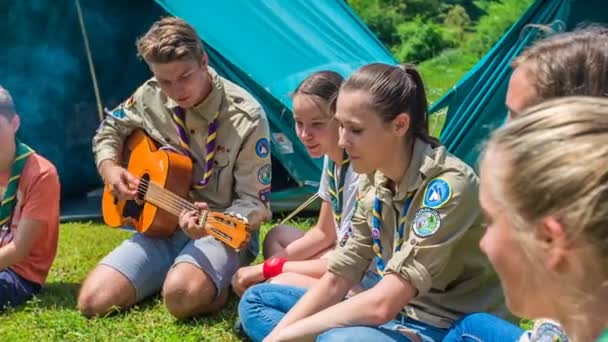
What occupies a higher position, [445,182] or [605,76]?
[605,76]

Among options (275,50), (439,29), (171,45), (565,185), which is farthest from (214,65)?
(439,29)

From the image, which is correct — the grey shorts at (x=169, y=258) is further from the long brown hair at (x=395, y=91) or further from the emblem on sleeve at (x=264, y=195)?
the long brown hair at (x=395, y=91)

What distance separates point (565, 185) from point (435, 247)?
111 cm

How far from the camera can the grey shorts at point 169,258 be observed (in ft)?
10.4

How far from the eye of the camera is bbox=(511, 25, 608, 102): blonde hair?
197cm

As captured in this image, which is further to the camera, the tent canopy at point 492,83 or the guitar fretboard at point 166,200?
the tent canopy at point 492,83

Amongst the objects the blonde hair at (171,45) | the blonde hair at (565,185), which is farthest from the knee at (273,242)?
the blonde hair at (565,185)

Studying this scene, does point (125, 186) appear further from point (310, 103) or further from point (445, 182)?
point (445, 182)

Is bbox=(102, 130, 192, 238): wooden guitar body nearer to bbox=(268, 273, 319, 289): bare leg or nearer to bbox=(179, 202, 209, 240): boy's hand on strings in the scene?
bbox=(179, 202, 209, 240): boy's hand on strings

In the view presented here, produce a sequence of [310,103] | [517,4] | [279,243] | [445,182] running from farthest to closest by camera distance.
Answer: [517,4] < [279,243] < [310,103] < [445,182]

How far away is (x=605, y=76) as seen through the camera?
1965 mm

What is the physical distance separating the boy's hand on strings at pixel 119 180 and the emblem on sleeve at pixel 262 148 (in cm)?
55

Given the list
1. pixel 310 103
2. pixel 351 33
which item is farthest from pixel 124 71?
pixel 310 103

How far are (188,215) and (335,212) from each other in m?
0.60
